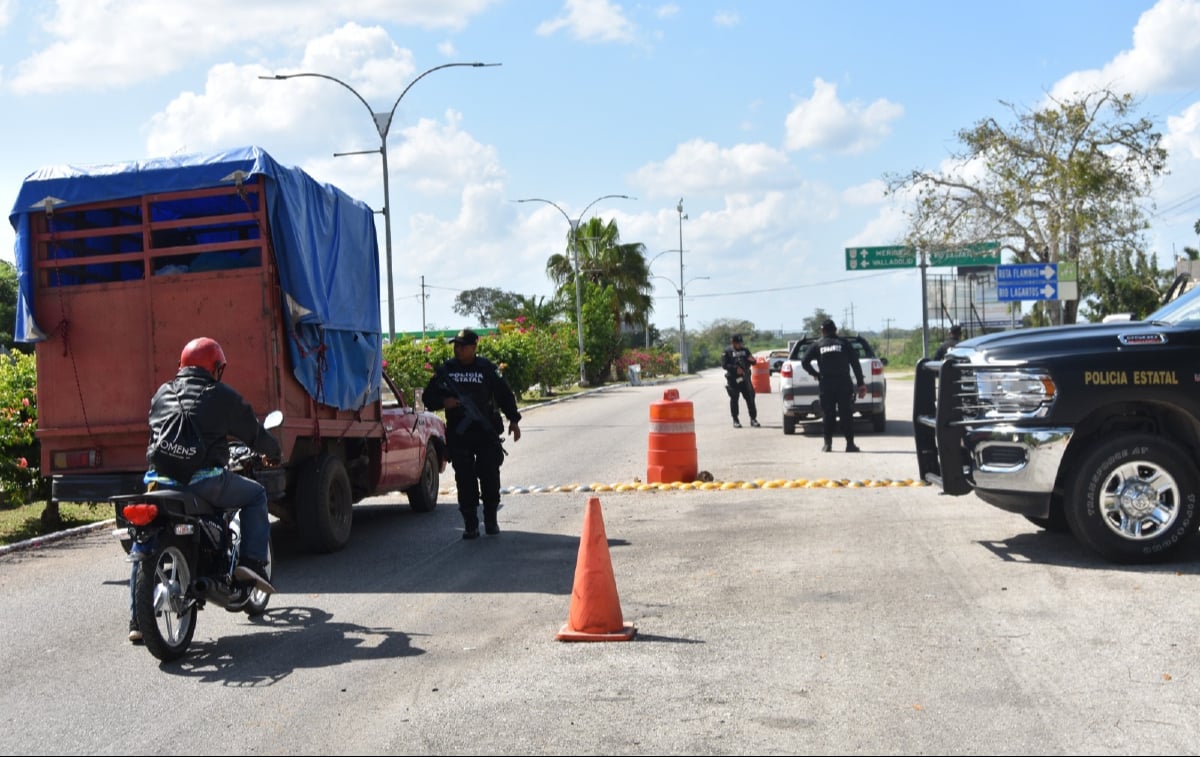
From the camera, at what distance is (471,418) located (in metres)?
10.9

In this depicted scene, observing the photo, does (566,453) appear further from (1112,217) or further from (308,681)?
(1112,217)

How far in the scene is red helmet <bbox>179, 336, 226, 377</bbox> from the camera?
753cm

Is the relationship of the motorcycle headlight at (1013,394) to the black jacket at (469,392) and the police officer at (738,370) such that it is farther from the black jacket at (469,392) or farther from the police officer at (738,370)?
the police officer at (738,370)

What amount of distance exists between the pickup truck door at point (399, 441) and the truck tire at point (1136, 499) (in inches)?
248

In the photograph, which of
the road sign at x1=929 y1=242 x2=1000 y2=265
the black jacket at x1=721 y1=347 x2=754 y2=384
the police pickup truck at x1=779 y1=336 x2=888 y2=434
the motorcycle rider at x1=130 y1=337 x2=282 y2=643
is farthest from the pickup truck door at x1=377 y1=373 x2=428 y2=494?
the road sign at x1=929 y1=242 x2=1000 y2=265

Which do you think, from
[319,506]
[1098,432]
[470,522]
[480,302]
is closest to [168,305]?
[319,506]

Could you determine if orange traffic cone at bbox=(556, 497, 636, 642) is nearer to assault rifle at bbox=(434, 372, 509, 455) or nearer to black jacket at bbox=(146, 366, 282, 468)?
black jacket at bbox=(146, 366, 282, 468)

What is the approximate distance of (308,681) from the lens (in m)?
6.41

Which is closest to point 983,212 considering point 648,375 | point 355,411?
point 355,411

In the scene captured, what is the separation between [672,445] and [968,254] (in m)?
26.3

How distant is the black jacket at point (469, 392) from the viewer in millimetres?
10957

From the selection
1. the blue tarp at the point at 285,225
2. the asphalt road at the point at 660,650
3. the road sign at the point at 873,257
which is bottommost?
the asphalt road at the point at 660,650

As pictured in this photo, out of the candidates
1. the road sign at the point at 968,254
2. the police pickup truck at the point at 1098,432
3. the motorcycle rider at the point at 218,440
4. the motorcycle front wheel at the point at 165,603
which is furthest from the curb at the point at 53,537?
the road sign at the point at 968,254

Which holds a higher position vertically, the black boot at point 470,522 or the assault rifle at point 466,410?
the assault rifle at point 466,410
